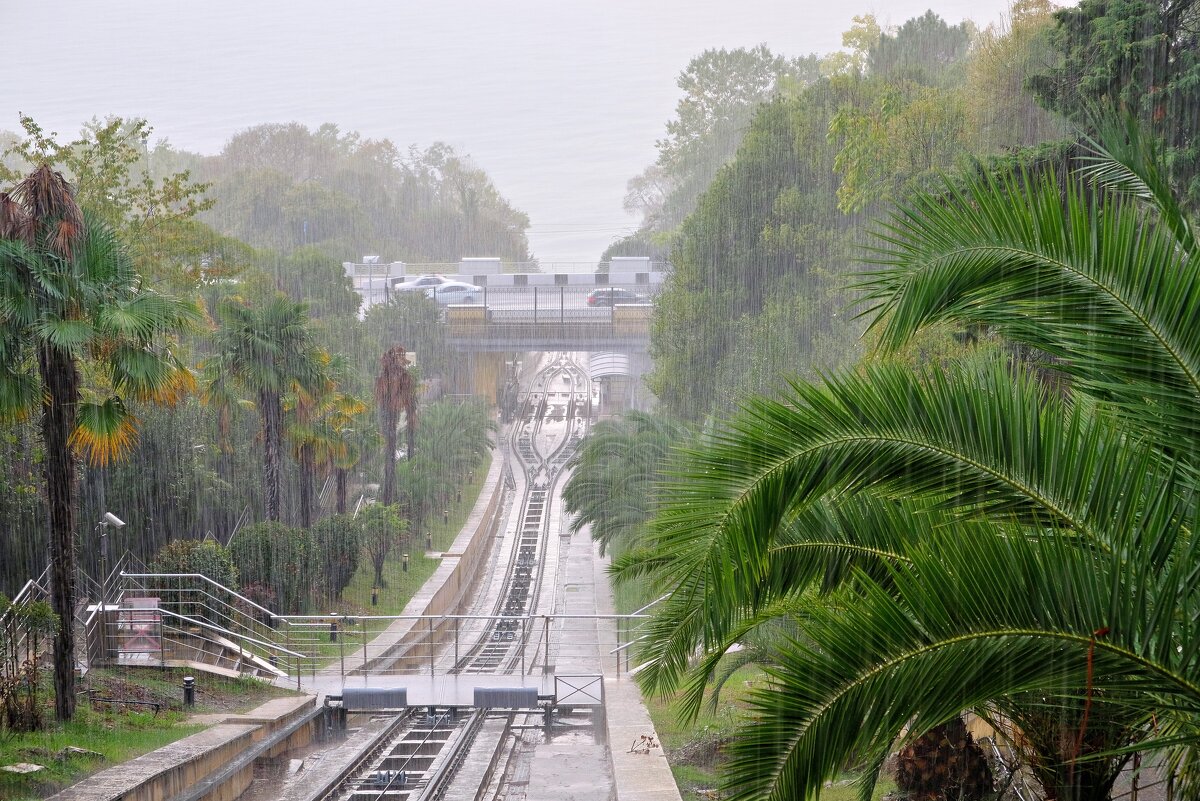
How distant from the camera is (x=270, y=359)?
23594mm

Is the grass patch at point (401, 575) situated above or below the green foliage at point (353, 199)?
below

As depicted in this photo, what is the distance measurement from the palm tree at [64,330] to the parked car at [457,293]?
45.8 metres

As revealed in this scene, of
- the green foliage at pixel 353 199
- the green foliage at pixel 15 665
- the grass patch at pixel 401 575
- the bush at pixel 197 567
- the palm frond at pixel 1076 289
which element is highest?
the green foliage at pixel 353 199

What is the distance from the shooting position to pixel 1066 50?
1448 centimetres

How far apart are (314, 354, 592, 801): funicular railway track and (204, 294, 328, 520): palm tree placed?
6.25 metres

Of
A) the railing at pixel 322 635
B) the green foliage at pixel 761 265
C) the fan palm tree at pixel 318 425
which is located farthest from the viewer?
the green foliage at pixel 761 265

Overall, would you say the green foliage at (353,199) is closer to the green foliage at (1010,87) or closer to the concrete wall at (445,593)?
the concrete wall at (445,593)

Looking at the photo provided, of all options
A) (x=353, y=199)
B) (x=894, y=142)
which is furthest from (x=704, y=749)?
(x=353, y=199)

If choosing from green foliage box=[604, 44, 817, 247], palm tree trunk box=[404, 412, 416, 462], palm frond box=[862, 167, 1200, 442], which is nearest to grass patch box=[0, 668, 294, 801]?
palm frond box=[862, 167, 1200, 442]

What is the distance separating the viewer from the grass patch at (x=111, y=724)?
9.12m

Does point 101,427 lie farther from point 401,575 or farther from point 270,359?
point 401,575

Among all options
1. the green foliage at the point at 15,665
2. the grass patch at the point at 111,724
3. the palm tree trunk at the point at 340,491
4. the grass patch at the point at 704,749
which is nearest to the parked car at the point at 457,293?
the palm tree trunk at the point at 340,491

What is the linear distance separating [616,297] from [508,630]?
34169mm

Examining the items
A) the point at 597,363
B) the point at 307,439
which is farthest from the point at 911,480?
the point at 597,363
